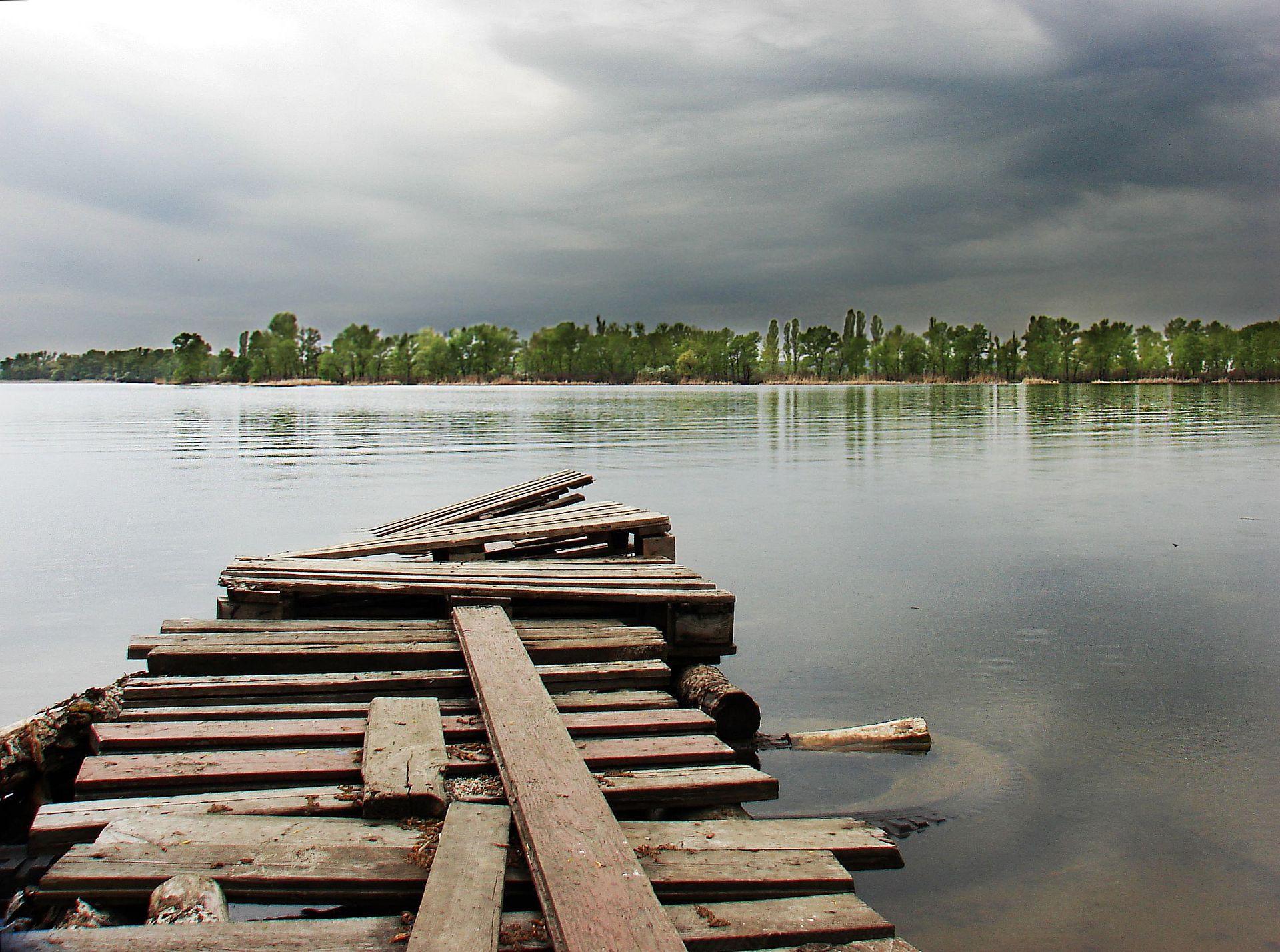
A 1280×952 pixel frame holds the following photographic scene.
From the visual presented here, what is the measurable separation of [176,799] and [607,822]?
151 centimetres

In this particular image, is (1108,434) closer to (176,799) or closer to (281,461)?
(281,461)

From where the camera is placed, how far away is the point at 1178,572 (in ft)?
30.2

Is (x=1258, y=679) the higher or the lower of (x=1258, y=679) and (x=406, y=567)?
the lower

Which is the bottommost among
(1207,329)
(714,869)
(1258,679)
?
(1258,679)

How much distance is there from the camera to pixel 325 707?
4141 mm

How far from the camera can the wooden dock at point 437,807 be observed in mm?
2490

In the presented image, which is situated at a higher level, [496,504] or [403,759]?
[496,504]

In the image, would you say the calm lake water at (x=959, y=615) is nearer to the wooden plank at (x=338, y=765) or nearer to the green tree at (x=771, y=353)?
the wooden plank at (x=338, y=765)

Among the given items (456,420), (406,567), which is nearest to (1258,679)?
(406,567)

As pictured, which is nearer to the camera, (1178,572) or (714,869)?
(714,869)

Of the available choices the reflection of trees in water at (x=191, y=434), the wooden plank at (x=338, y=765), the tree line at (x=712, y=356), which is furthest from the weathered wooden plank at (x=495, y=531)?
the tree line at (x=712, y=356)

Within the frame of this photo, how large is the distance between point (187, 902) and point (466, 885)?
760 millimetres

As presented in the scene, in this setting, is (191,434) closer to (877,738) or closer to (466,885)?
(877,738)

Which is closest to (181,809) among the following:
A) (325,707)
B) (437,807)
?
(437,807)
